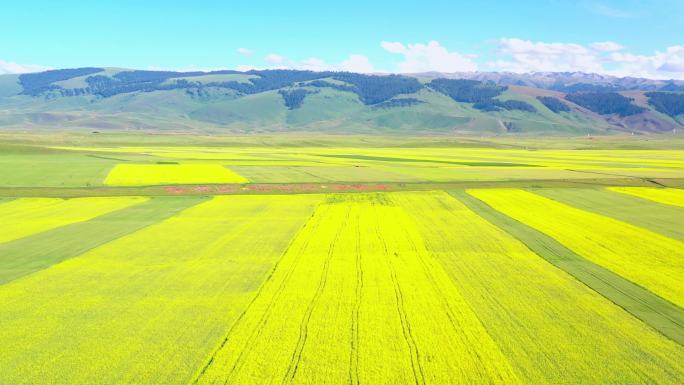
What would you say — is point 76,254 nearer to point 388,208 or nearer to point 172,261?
point 172,261

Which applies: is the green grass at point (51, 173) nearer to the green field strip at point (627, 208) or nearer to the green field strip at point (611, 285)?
the green field strip at point (611, 285)

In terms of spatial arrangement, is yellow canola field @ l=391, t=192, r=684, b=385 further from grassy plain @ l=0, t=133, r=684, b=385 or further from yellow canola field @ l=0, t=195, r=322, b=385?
yellow canola field @ l=0, t=195, r=322, b=385

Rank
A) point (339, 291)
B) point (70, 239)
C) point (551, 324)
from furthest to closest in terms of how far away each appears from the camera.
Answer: point (70, 239)
point (339, 291)
point (551, 324)

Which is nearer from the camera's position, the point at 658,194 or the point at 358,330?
the point at 358,330

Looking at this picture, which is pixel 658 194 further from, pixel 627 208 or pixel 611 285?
pixel 611 285

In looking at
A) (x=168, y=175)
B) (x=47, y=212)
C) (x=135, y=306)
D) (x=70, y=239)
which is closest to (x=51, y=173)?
(x=168, y=175)

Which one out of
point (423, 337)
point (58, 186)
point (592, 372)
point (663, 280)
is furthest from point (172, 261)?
point (58, 186)

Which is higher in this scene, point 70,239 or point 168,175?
point 70,239
